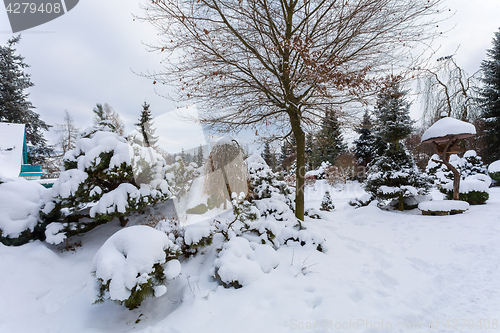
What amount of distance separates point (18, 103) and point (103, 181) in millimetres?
16337

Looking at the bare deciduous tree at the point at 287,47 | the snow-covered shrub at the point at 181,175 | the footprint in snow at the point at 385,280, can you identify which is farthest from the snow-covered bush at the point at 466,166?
the snow-covered shrub at the point at 181,175

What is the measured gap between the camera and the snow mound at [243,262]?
250cm

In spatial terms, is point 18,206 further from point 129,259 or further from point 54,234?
point 129,259

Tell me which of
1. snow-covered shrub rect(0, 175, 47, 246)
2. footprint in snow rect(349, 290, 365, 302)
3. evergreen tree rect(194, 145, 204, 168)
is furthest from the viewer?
evergreen tree rect(194, 145, 204, 168)

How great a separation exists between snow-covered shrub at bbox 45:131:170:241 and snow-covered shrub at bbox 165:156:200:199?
752 millimetres

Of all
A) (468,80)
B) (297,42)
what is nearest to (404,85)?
(297,42)

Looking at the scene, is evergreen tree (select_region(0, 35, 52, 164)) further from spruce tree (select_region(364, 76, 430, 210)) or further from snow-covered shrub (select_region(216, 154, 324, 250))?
spruce tree (select_region(364, 76, 430, 210))

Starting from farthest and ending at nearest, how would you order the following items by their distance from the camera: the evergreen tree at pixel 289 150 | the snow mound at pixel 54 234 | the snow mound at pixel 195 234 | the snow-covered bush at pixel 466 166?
the snow-covered bush at pixel 466 166 → the evergreen tree at pixel 289 150 → the snow mound at pixel 54 234 → the snow mound at pixel 195 234

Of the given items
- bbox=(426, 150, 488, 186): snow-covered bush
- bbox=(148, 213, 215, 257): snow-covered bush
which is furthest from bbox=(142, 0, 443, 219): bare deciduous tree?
bbox=(426, 150, 488, 186): snow-covered bush

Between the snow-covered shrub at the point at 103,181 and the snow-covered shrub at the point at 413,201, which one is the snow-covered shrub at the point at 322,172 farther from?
the snow-covered shrub at the point at 103,181

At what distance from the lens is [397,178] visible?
261 inches

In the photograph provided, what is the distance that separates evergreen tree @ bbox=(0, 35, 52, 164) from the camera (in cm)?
1309

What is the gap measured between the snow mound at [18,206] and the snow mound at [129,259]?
2.22 metres

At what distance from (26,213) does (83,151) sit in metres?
1.39
